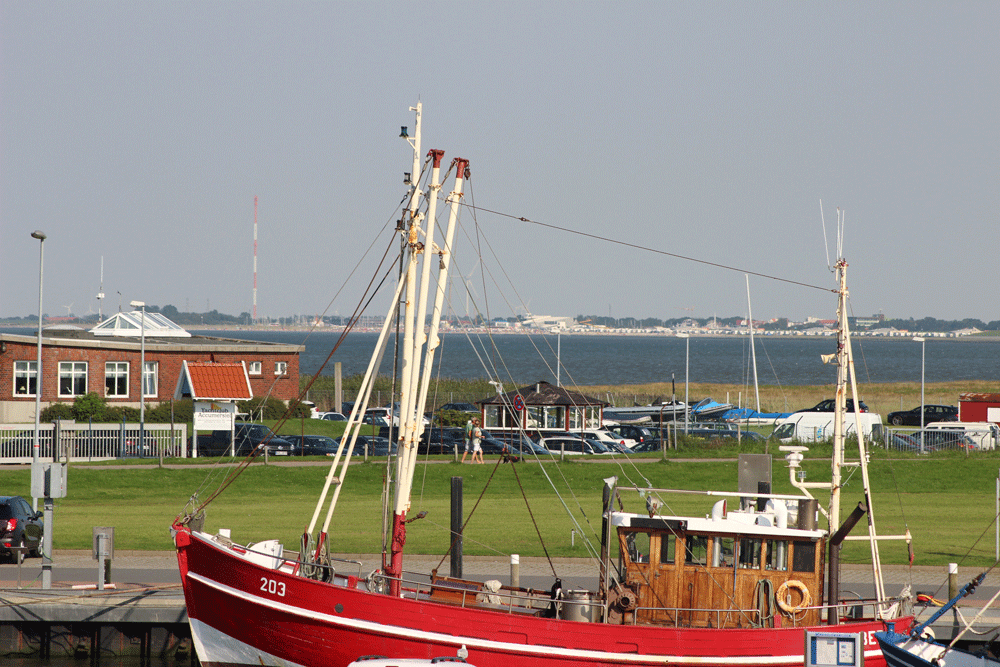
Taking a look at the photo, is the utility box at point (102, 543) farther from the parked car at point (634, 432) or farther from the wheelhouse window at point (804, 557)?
the parked car at point (634, 432)

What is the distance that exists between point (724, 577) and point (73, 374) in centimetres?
4743

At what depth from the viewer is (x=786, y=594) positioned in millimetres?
17188

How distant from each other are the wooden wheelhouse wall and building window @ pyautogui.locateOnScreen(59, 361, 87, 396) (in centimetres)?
4642

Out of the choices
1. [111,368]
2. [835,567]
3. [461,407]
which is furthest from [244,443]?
[835,567]

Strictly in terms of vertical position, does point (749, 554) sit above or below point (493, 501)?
above

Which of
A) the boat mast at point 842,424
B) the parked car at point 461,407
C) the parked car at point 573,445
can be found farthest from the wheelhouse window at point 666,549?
the parked car at point 461,407

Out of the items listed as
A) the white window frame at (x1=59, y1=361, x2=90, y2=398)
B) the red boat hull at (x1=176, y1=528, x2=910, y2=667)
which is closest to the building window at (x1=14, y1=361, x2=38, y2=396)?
the white window frame at (x1=59, y1=361, x2=90, y2=398)

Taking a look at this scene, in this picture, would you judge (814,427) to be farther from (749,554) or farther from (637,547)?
(637,547)

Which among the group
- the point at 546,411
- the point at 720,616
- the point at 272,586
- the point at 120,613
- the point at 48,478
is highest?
the point at 546,411

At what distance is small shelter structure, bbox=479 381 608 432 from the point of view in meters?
54.1

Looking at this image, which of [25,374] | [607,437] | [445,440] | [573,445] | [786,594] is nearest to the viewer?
[786,594]

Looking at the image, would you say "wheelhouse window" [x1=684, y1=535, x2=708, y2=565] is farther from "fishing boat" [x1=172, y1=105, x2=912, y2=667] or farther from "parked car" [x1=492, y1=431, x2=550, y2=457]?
"parked car" [x1=492, y1=431, x2=550, y2=457]

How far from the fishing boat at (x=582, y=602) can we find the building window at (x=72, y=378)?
41.3 meters

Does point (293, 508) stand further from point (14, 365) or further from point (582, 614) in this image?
point (14, 365)
